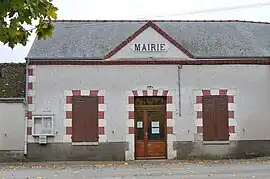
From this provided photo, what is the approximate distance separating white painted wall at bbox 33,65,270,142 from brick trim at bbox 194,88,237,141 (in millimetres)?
167

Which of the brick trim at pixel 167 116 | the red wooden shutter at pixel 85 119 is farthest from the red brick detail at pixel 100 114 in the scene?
the brick trim at pixel 167 116

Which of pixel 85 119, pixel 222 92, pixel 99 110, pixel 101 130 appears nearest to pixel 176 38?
pixel 222 92

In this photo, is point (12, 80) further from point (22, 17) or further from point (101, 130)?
point (22, 17)

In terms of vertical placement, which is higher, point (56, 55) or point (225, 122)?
point (56, 55)

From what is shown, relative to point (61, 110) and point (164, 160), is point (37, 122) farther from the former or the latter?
point (164, 160)

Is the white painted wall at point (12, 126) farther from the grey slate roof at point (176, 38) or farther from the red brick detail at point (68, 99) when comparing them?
the grey slate roof at point (176, 38)

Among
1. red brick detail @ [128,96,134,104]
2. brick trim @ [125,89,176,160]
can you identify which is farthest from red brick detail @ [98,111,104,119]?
red brick detail @ [128,96,134,104]

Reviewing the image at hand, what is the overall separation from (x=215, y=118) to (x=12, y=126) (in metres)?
8.33

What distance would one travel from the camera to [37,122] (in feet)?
68.4

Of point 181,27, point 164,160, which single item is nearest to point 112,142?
point 164,160

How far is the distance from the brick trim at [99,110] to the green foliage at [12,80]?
2.07m

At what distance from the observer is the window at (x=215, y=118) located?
21078 mm

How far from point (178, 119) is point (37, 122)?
18.9 ft

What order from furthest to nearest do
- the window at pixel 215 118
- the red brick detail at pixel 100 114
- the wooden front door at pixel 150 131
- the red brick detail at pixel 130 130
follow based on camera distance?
the wooden front door at pixel 150 131 → the window at pixel 215 118 → the red brick detail at pixel 130 130 → the red brick detail at pixel 100 114
